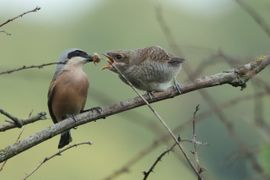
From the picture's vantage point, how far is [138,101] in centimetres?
397

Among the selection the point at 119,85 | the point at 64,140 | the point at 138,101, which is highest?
the point at 119,85

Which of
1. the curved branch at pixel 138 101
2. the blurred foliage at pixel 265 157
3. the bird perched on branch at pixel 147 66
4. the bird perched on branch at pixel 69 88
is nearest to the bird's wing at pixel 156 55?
the bird perched on branch at pixel 147 66

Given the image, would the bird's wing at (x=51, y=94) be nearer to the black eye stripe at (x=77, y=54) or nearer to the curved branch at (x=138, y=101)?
the black eye stripe at (x=77, y=54)

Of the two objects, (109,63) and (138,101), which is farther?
(109,63)

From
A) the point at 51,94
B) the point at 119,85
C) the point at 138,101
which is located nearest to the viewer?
the point at 138,101

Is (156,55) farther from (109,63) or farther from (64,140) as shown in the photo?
(64,140)

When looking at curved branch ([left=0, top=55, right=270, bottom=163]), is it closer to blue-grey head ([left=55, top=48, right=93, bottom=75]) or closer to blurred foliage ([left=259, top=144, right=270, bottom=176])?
blurred foliage ([left=259, top=144, right=270, bottom=176])

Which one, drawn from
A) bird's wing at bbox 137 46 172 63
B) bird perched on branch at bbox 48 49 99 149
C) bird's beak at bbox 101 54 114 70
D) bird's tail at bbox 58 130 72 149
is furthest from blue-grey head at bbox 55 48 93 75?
bird's tail at bbox 58 130 72 149

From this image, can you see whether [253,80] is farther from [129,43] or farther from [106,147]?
[129,43]

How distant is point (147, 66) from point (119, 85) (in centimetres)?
2399

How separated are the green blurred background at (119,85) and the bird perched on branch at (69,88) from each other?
159 millimetres

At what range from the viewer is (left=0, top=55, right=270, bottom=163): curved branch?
145 inches

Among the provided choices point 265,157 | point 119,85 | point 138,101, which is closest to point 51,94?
point 138,101

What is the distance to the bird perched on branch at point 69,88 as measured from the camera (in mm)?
5469
